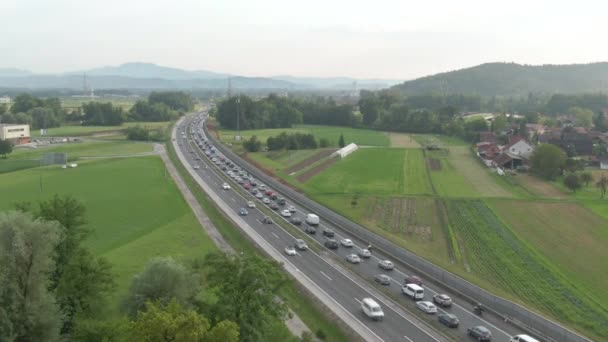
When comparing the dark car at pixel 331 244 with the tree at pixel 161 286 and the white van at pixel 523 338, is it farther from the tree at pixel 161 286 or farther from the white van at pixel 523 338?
the white van at pixel 523 338

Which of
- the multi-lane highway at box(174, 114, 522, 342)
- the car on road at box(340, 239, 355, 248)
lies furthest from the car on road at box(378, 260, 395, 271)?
the car on road at box(340, 239, 355, 248)

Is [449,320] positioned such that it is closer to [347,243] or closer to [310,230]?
[347,243]

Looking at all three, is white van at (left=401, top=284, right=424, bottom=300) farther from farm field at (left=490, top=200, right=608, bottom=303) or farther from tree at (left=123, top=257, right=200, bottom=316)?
tree at (left=123, top=257, right=200, bottom=316)

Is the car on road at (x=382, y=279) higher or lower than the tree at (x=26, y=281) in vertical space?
lower

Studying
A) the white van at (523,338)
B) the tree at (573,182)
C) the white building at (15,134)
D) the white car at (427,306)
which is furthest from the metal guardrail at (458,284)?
the white building at (15,134)

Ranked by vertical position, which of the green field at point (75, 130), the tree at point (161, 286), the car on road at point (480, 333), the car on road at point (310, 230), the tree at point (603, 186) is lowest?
the green field at point (75, 130)
